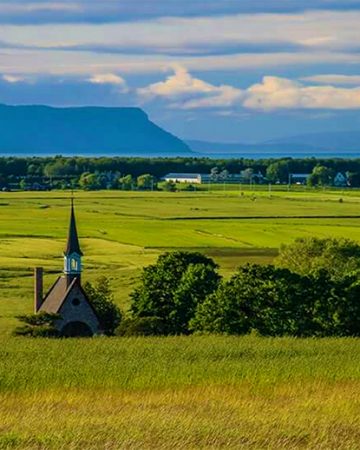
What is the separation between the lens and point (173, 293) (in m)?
49.5

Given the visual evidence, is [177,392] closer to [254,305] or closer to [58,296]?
[254,305]

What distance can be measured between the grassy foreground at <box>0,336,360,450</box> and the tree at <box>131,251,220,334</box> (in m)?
14.1

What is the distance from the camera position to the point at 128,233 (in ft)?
355

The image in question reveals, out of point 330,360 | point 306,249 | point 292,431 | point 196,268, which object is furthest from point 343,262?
point 292,431

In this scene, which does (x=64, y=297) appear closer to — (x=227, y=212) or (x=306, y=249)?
(x=306, y=249)

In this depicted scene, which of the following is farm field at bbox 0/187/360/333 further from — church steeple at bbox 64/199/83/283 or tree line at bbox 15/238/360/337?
tree line at bbox 15/238/360/337

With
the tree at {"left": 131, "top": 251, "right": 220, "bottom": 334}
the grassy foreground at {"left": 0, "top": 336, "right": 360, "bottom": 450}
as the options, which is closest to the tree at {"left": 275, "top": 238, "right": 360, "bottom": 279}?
the tree at {"left": 131, "top": 251, "right": 220, "bottom": 334}

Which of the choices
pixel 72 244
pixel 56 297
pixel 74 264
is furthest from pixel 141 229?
pixel 56 297

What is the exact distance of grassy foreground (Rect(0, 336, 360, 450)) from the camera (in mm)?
16266

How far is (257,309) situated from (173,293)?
246 inches

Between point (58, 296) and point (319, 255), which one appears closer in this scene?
point (58, 296)

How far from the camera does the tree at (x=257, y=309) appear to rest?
43.7m

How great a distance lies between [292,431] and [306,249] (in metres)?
55.4

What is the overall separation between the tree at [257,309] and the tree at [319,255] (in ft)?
66.7
